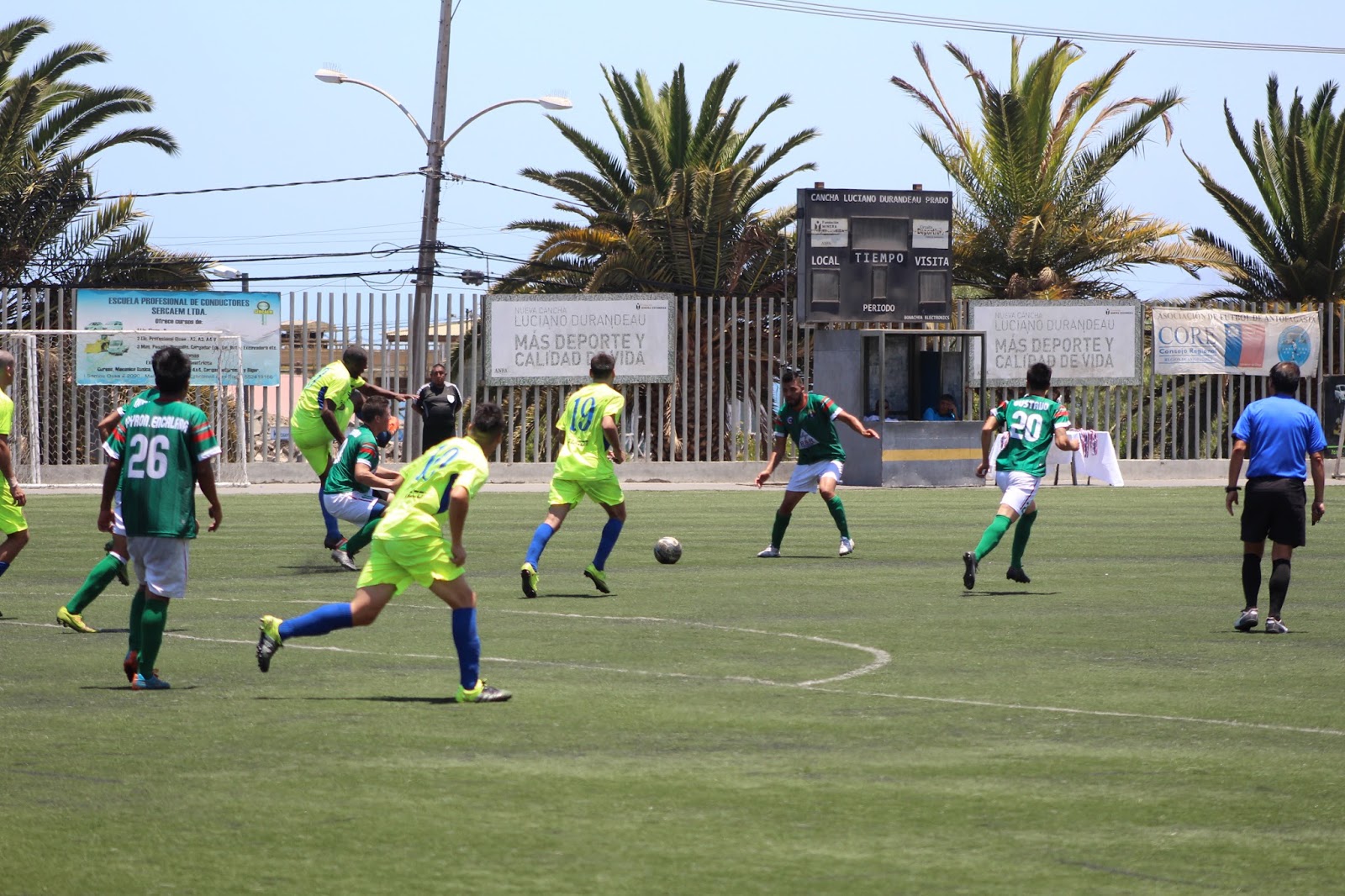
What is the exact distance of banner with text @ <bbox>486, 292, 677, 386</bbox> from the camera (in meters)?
32.2

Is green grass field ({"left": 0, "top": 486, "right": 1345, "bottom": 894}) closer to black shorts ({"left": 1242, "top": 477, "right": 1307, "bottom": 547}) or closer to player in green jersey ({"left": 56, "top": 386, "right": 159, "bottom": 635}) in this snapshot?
player in green jersey ({"left": 56, "top": 386, "right": 159, "bottom": 635})

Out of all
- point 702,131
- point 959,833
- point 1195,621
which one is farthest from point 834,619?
point 702,131

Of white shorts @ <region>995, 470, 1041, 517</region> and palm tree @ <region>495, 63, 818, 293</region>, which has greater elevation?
palm tree @ <region>495, 63, 818, 293</region>

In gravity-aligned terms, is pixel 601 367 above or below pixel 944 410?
above

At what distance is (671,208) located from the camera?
3684cm

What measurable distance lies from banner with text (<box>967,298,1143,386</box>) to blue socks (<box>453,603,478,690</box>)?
26.3 meters

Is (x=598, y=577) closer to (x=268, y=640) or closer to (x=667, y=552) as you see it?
(x=667, y=552)

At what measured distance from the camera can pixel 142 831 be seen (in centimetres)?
590

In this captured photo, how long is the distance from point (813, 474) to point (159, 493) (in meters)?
9.38

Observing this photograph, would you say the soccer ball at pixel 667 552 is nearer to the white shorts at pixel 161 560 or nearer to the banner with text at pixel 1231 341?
the white shorts at pixel 161 560

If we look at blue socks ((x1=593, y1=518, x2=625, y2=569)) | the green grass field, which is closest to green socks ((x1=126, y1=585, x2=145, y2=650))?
the green grass field

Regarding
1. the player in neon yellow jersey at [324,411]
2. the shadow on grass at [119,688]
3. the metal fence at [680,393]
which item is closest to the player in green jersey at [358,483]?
the player in neon yellow jersey at [324,411]

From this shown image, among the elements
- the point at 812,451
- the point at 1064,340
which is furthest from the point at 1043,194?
the point at 812,451

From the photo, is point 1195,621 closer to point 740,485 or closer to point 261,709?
point 261,709
